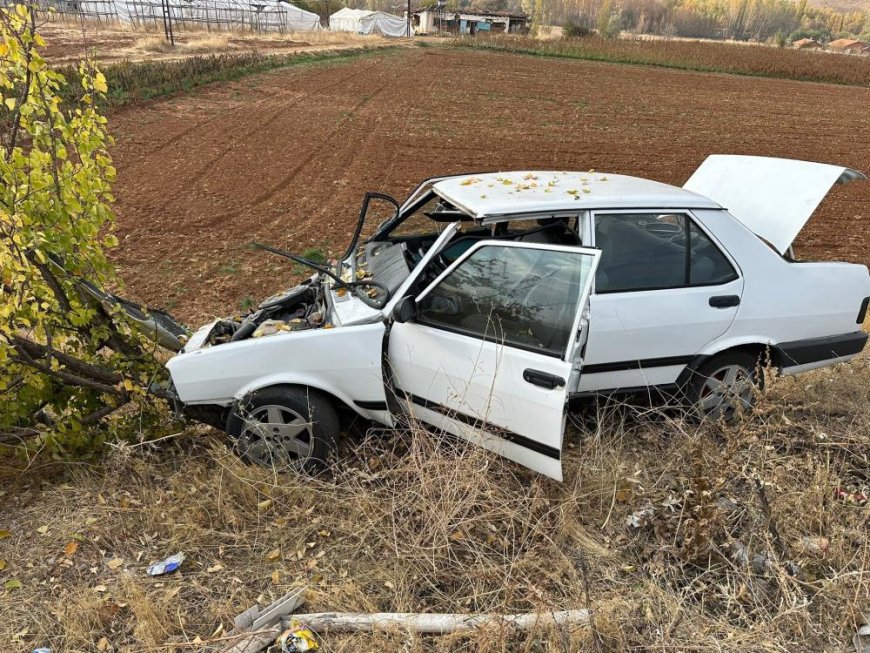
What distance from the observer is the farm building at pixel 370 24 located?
48.9m

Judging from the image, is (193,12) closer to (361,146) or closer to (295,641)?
(361,146)

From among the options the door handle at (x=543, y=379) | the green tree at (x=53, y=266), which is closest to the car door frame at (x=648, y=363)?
the door handle at (x=543, y=379)

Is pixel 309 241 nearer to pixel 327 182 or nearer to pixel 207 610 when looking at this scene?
pixel 327 182

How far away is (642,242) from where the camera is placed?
374cm

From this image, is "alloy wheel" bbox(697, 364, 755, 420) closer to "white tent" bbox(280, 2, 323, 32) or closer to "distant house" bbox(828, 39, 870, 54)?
"white tent" bbox(280, 2, 323, 32)

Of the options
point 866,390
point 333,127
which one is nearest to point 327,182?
point 333,127

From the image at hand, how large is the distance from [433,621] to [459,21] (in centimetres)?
6752

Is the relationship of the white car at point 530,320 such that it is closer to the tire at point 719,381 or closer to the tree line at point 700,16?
the tire at point 719,381

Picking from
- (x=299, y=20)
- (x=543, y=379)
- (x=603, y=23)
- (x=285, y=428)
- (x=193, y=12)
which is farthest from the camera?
(x=603, y=23)

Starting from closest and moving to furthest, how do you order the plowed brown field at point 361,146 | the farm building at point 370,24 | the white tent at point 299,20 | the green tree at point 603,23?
the plowed brown field at point 361,146
the white tent at point 299,20
the farm building at point 370,24
the green tree at point 603,23

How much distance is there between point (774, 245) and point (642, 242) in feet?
3.96

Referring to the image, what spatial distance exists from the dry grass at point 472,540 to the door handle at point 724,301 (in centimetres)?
82

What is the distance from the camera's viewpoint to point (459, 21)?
200 ft

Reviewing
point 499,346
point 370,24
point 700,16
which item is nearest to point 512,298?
point 499,346
